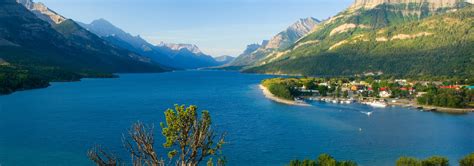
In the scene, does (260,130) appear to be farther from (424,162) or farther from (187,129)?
(187,129)

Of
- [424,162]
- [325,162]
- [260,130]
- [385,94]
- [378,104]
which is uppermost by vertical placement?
[385,94]

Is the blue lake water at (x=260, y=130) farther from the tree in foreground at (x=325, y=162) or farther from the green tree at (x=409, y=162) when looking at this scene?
the tree in foreground at (x=325, y=162)

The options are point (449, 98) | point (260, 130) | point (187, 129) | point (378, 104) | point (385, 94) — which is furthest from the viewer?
point (385, 94)

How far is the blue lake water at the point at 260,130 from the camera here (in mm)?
57562

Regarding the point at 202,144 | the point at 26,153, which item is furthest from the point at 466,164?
the point at 26,153

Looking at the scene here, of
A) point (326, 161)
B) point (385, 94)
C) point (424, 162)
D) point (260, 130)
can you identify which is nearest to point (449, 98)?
point (385, 94)

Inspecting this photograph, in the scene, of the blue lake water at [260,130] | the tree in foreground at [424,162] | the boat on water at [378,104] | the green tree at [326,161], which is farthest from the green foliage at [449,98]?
the green tree at [326,161]

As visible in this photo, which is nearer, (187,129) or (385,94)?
(187,129)

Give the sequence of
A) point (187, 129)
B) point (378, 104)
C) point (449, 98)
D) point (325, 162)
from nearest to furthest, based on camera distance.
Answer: point (187, 129) → point (325, 162) → point (449, 98) → point (378, 104)

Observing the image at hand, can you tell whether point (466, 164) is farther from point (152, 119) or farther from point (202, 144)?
point (152, 119)

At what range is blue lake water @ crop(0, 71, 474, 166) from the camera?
57.6 m

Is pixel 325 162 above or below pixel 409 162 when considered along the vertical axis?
below

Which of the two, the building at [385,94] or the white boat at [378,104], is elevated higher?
the building at [385,94]

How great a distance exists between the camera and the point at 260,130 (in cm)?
7494
